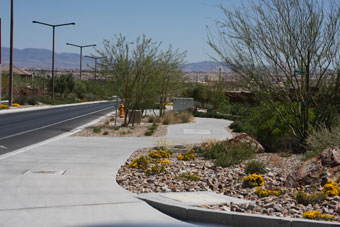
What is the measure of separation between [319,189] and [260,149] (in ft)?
19.7

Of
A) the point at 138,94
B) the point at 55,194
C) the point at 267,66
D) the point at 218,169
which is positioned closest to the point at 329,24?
the point at 267,66

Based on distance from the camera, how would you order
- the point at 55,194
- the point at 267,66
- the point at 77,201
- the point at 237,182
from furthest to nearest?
1. the point at 267,66
2. the point at 237,182
3. the point at 55,194
4. the point at 77,201

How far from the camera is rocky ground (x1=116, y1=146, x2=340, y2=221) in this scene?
7354mm

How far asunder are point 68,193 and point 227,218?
118 inches

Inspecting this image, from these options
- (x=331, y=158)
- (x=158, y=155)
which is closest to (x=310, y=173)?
(x=331, y=158)

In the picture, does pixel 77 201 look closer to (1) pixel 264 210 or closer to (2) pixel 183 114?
(1) pixel 264 210

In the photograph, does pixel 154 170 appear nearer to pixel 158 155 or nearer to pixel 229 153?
pixel 158 155

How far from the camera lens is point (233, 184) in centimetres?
962

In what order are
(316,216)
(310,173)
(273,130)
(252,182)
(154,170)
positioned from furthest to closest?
(273,130), (154,170), (310,173), (252,182), (316,216)

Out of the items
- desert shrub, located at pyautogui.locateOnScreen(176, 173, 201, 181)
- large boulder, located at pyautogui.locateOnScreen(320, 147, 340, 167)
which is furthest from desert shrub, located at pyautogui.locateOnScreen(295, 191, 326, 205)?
desert shrub, located at pyautogui.locateOnScreen(176, 173, 201, 181)

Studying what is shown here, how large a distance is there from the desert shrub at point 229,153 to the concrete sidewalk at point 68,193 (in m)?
2.37

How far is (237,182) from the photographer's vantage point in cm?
983

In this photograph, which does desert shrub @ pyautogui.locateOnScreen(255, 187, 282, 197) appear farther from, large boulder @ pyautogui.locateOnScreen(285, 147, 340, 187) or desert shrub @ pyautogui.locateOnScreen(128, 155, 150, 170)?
desert shrub @ pyautogui.locateOnScreen(128, 155, 150, 170)

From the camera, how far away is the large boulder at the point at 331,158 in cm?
987
